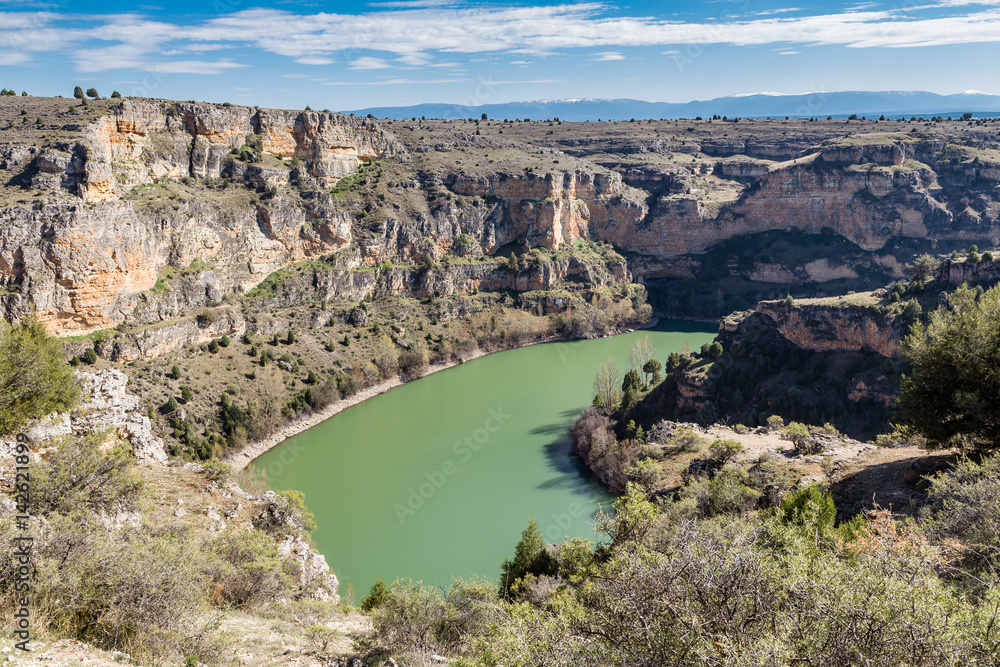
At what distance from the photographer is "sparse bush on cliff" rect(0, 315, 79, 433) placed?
1348 centimetres

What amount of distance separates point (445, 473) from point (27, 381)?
1849cm

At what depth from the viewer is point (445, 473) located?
29516 millimetres

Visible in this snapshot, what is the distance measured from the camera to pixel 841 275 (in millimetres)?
56719

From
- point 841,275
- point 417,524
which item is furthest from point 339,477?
point 841,275

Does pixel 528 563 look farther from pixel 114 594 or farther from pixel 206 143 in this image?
pixel 206 143

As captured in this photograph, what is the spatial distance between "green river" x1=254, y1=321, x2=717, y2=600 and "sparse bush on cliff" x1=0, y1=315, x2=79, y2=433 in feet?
35.0

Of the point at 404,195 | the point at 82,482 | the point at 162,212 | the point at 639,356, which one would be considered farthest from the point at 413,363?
the point at 82,482

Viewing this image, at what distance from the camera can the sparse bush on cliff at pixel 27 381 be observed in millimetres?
13484

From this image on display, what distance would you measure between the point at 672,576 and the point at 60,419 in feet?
50.4

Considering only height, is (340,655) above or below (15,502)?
below

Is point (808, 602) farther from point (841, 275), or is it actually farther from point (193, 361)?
point (841, 275)

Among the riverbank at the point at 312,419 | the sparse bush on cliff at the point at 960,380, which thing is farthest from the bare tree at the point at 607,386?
the sparse bush on cliff at the point at 960,380

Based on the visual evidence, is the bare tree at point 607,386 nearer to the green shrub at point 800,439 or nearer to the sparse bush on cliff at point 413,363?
the green shrub at point 800,439

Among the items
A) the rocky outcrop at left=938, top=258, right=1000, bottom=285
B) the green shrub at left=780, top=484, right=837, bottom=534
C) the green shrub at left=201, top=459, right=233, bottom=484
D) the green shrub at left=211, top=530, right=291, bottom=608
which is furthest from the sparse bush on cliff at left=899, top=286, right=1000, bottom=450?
the rocky outcrop at left=938, top=258, right=1000, bottom=285
